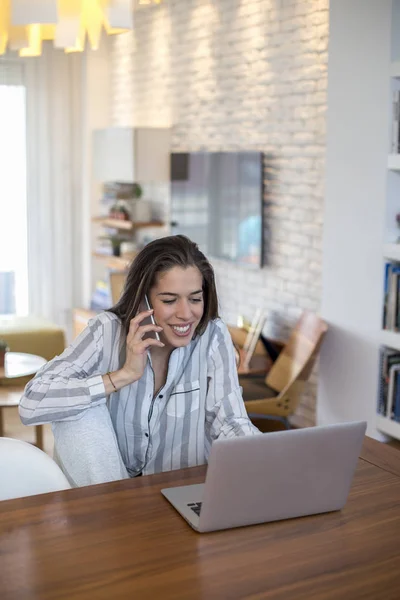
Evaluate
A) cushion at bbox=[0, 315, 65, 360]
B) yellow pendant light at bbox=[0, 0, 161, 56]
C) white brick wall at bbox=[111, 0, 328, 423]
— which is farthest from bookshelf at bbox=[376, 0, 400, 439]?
cushion at bbox=[0, 315, 65, 360]

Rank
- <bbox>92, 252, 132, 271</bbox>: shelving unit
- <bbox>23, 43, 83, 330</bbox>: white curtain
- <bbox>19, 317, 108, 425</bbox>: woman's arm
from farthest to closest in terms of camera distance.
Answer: <bbox>23, 43, 83, 330</bbox>: white curtain
<bbox>92, 252, 132, 271</bbox>: shelving unit
<bbox>19, 317, 108, 425</bbox>: woman's arm

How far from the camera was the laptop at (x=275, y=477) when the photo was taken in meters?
1.65

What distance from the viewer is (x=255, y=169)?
5105 millimetres

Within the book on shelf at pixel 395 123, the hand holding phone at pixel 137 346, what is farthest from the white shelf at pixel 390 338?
the hand holding phone at pixel 137 346

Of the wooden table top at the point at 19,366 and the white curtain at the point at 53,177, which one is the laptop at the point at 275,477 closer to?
the wooden table top at the point at 19,366

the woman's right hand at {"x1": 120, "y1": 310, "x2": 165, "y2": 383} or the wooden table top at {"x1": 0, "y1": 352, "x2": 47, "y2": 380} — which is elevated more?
the woman's right hand at {"x1": 120, "y1": 310, "x2": 165, "y2": 383}

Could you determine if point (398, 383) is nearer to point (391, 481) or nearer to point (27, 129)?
point (391, 481)

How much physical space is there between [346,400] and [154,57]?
3.36 m

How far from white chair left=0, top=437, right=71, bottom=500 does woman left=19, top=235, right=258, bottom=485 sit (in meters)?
0.15

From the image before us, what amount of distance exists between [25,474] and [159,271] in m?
0.62

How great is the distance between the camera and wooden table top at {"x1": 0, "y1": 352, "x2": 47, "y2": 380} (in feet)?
14.7

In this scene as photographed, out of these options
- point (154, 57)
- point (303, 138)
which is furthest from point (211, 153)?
point (154, 57)

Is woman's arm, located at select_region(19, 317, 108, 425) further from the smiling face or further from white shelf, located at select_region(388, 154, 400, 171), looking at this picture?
white shelf, located at select_region(388, 154, 400, 171)

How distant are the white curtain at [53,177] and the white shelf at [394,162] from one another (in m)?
3.92
